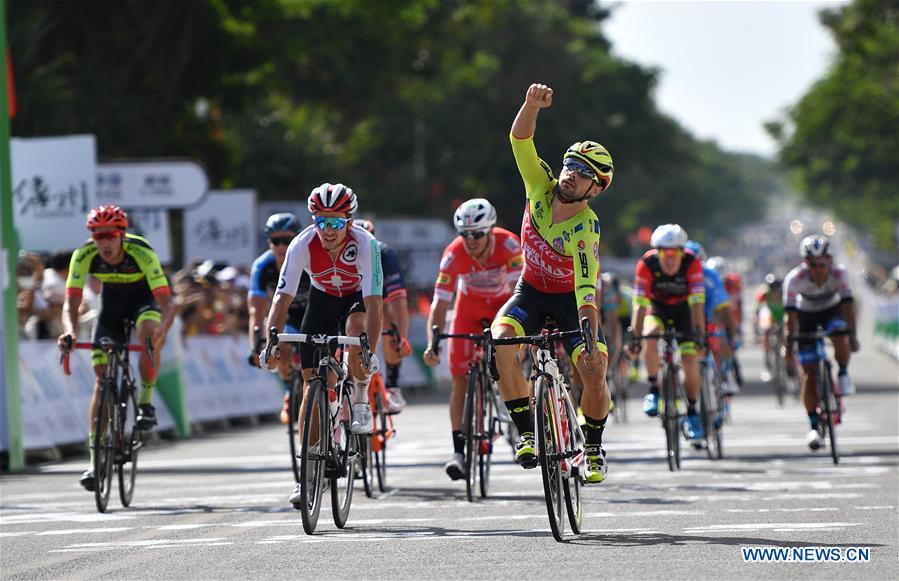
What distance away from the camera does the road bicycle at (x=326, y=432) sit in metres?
10.3

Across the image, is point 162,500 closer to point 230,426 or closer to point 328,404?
point 328,404

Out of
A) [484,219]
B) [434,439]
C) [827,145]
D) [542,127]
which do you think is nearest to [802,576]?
[484,219]

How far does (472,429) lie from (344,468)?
179 centimetres

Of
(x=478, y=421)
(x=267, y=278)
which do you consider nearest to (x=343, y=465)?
(x=478, y=421)

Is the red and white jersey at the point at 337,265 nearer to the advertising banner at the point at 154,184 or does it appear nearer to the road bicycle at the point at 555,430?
the road bicycle at the point at 555,430

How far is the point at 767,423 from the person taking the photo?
73.2 ft

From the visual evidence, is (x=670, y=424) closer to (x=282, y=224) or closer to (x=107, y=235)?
(x=282, y=224)

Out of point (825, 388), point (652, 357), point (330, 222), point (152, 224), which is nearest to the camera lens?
point (330, 222)

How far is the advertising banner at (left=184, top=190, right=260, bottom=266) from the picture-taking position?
31000 millimetres

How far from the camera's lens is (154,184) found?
27.1m

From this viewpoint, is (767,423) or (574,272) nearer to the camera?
(574,272)

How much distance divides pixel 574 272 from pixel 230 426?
14.9 m

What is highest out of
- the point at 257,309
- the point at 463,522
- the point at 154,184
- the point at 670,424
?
the point at 154,184

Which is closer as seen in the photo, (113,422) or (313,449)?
(313,449)
